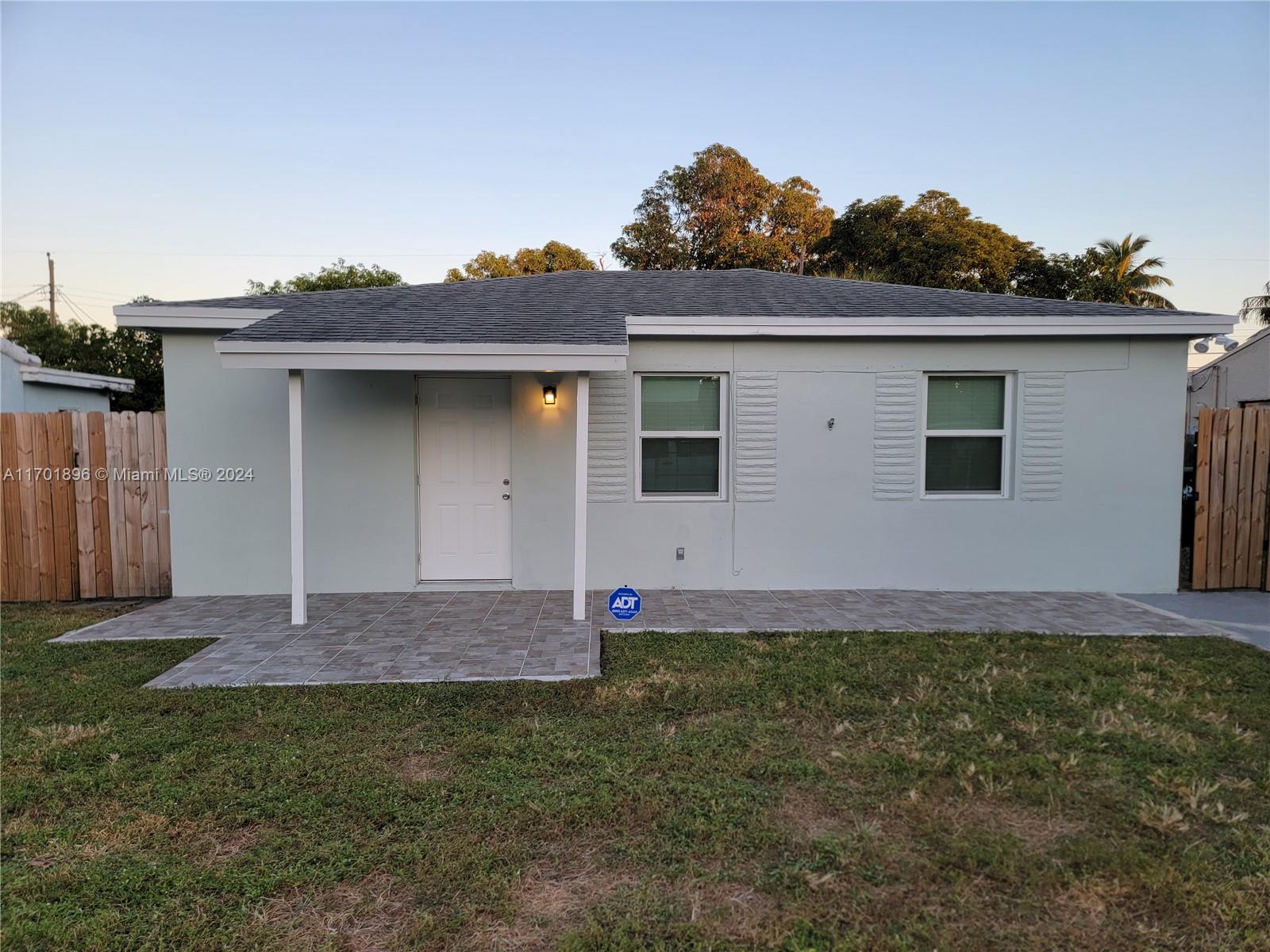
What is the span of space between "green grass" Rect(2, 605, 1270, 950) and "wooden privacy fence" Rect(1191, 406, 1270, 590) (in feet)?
10.2

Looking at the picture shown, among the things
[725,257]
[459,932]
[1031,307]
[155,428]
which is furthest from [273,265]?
[459,932]

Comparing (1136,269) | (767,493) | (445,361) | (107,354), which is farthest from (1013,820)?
(1136,269)

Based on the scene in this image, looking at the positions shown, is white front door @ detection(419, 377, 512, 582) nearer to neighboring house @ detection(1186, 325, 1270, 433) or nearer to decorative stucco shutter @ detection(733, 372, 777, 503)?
decorative stucco shutter @ detection(733, 372, 777, 503)

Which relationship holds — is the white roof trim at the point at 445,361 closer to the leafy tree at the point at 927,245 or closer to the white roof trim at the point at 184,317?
the white roof trim at the point at 184,317

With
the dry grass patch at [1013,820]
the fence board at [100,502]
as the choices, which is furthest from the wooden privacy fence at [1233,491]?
the fence board at [100,502]

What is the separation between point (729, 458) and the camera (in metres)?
7.23

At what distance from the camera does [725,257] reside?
2230 centimetres

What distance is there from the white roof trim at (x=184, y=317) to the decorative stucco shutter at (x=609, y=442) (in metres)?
3.53

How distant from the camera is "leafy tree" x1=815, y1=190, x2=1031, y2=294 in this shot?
68.9 ft

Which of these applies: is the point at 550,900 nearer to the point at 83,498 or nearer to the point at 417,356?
the point at 417,356

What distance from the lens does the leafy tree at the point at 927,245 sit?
21016 millimetres

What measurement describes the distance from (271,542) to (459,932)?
591cm

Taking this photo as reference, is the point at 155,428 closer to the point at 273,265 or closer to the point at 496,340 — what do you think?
the point at 496,340

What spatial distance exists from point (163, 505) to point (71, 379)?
31.3 feet
